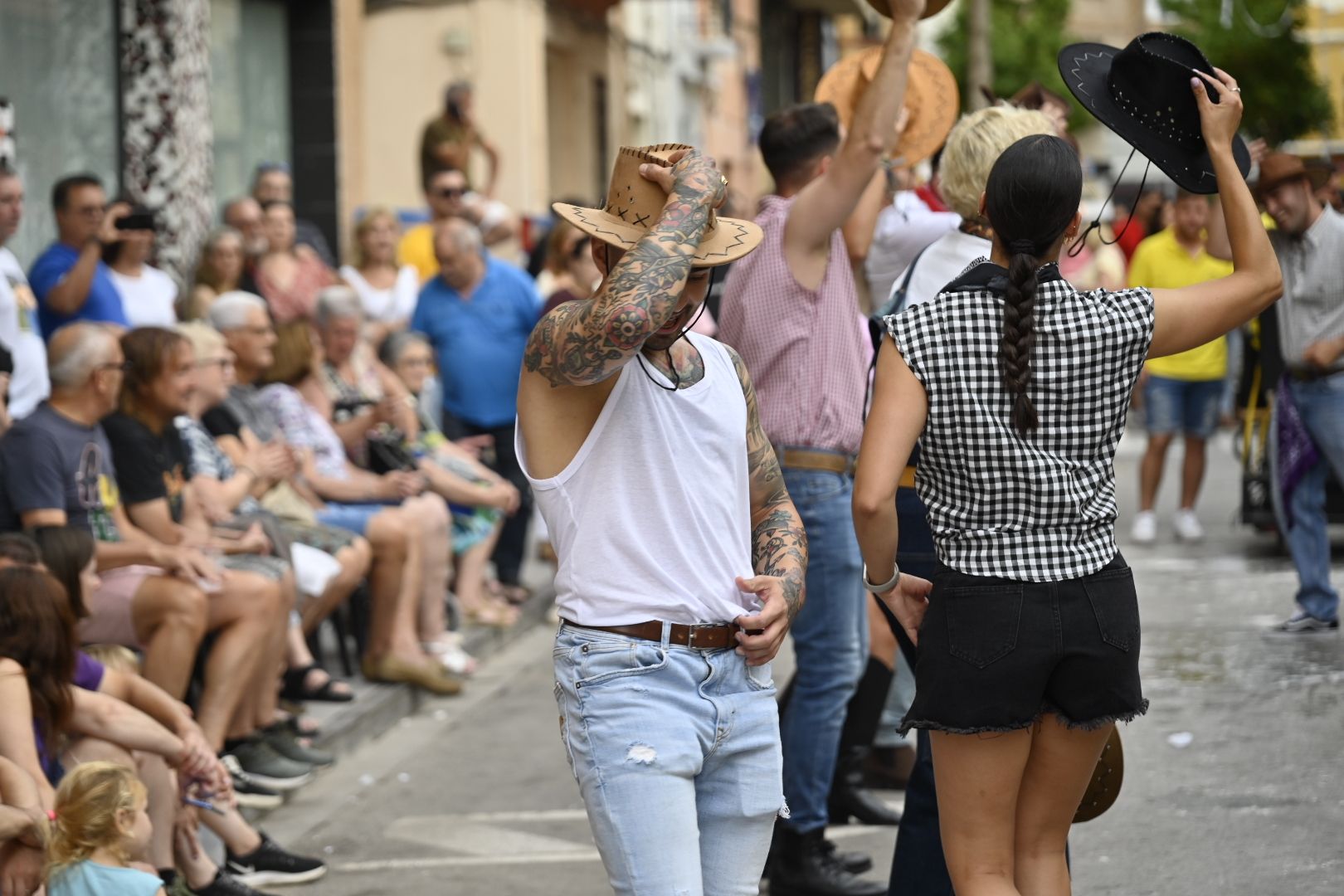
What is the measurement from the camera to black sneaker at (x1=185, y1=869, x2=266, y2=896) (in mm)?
5676

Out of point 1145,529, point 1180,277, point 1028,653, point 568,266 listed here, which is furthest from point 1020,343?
point 1145,529

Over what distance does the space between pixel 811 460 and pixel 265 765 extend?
2.64m

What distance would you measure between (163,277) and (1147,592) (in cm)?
541

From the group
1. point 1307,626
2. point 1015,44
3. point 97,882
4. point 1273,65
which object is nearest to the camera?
point 97,882

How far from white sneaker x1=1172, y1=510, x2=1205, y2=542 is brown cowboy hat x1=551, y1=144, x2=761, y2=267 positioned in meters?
9.29

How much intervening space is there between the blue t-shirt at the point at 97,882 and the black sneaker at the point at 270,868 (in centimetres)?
139

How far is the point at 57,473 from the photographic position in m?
6.40

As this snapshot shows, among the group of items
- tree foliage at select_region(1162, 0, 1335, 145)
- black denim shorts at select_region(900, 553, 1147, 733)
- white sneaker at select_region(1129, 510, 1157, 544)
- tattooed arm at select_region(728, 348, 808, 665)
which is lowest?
white sneaker at select_region(1129, 510, 1157, 544)

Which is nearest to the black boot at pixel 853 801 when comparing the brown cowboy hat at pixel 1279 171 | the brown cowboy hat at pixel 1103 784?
the brown cowboy hat at pixel 1103 784

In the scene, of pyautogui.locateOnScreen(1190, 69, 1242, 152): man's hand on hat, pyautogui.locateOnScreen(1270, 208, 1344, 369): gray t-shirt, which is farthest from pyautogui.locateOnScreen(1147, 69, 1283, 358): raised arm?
pyautogui.locateOnScreen(1270, 208, 1344, 369): gray t-shirt

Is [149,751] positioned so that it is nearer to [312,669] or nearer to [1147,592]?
[312,669]

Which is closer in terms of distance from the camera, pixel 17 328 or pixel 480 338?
pixel 17 328

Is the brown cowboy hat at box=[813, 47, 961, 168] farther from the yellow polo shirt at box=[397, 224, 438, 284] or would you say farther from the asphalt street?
the yellow polo shirt at box=[397, 224, 438, 284]

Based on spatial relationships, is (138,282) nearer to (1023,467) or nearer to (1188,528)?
(1023,467)
